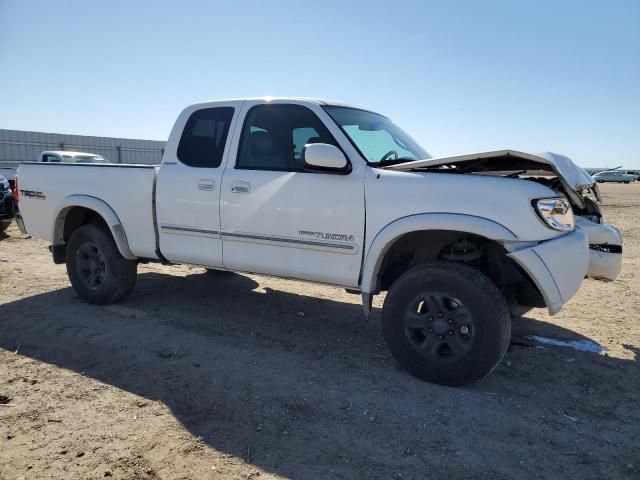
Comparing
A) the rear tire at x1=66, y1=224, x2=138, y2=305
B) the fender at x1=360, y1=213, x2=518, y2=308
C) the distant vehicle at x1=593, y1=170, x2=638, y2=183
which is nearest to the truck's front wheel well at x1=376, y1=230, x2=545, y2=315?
the fender at x1=360, y1=213, x2=518, y2=308

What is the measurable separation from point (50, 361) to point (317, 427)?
235 cm

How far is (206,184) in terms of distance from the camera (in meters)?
4.60

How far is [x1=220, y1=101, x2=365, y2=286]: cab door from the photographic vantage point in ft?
12.9

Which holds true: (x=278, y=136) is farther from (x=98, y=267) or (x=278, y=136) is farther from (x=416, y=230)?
(x=98, y=267)

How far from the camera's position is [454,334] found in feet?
11.8

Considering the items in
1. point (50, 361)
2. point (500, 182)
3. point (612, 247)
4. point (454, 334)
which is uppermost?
point (500, 182)

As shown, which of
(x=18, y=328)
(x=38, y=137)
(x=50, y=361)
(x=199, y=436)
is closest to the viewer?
(x=199, y=436)

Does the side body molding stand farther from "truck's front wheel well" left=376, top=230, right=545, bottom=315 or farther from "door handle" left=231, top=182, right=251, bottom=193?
"door handle" left=231, top=182, right=251, bottom=193

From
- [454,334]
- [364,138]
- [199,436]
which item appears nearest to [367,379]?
[454,334]

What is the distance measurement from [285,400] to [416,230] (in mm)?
1472

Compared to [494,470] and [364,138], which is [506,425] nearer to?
[494,470]

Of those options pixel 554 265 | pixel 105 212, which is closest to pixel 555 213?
pixel 554 265

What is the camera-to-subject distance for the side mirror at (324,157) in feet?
12.5

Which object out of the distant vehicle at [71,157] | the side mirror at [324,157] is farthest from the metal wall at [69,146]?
the side mirror at [324,157]
